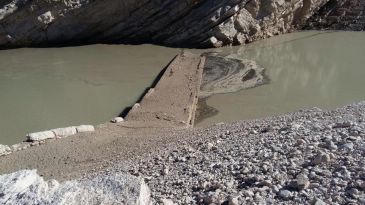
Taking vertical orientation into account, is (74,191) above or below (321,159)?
below

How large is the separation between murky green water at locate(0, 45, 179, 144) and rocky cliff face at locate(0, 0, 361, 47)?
691mm

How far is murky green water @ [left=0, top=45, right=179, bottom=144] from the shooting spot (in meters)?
9.68

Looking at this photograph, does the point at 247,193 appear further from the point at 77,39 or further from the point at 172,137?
the point at 77,39

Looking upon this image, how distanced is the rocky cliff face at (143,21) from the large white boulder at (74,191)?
11343mm

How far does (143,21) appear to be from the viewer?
15.9m

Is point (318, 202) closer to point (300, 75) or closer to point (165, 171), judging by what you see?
point (165, 171)

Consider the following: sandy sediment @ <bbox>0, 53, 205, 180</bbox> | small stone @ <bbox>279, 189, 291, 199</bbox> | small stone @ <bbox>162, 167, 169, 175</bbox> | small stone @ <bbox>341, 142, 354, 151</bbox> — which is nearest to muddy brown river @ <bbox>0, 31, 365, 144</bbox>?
sandy sediment @ <bbox>0, 53, 205, 180</bbox>

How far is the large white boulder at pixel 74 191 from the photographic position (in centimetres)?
368

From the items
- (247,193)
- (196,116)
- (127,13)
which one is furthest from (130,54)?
(247,193)

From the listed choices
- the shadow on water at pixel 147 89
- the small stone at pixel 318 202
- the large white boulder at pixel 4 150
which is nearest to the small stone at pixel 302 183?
the small stone at pixel 318 202

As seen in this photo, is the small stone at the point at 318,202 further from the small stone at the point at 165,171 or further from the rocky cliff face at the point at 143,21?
the rocky cliff face at the point at 143,21

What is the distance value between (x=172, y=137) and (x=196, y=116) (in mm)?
2202

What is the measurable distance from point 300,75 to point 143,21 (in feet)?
19.7

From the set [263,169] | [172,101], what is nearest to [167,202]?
[263,169]
